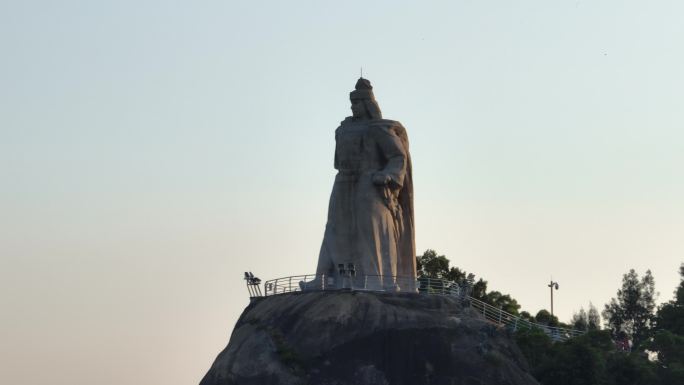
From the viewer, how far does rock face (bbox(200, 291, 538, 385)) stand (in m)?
70.8

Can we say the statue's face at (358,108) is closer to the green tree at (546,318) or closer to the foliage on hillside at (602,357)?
the foliage on hillside at (602,357)

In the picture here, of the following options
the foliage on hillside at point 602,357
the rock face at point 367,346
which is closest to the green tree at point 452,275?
the foliage on hillside at point 602,357

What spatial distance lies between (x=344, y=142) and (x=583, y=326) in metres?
25.9

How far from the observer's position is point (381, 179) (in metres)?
77.4

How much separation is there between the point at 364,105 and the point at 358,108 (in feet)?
0.96

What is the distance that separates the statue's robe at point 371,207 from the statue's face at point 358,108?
298mm

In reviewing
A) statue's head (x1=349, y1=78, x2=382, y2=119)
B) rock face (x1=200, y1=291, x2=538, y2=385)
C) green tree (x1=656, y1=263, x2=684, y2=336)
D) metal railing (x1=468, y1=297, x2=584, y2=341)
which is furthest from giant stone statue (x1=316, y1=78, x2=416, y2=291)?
green tree (x1=656, y1=263, x2=684, y2=336)

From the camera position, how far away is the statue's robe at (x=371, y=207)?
3034 inches

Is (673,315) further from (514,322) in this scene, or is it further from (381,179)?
(381,179)

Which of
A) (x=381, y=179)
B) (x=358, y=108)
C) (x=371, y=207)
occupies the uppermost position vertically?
(x=358, y=108)

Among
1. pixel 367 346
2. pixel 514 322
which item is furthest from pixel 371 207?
pixel 514 322

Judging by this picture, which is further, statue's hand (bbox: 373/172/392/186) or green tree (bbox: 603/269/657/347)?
green tree (bbox: 603/269/657/347)

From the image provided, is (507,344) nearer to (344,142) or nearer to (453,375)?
(453,375)

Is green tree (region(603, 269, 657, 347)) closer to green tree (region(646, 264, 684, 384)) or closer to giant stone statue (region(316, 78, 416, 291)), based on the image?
green tree (region(646, 264, 684, 384))
